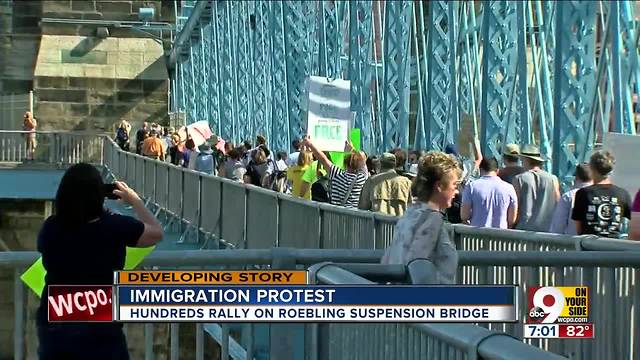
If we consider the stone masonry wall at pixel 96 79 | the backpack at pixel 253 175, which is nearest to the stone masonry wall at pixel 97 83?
the stone masonry wall at pixel 96 79

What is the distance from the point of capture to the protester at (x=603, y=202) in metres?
11.6

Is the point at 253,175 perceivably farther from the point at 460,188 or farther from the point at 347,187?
the point at 347,187

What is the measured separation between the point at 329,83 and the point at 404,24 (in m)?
10.7

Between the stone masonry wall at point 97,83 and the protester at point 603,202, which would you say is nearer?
the protester at point 603,202

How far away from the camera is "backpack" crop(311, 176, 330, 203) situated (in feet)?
60.1

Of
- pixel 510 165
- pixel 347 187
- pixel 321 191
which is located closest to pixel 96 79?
pixel 321 191

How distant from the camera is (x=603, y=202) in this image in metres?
11.7

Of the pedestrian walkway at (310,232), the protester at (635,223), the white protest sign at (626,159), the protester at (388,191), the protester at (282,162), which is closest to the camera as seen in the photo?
the pedestrian walkway at (310,232)

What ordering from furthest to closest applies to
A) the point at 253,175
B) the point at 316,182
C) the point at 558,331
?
the point at 253,175 → the point at 316,182 → the point at 558,331

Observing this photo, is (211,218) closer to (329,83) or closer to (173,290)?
(329,83)

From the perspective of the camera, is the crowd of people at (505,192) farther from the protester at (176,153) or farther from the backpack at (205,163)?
the protester at (176,153)

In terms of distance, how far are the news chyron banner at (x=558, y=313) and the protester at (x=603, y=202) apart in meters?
3.61

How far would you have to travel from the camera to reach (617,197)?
1162 centimetres

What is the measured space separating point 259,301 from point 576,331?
2213mm
